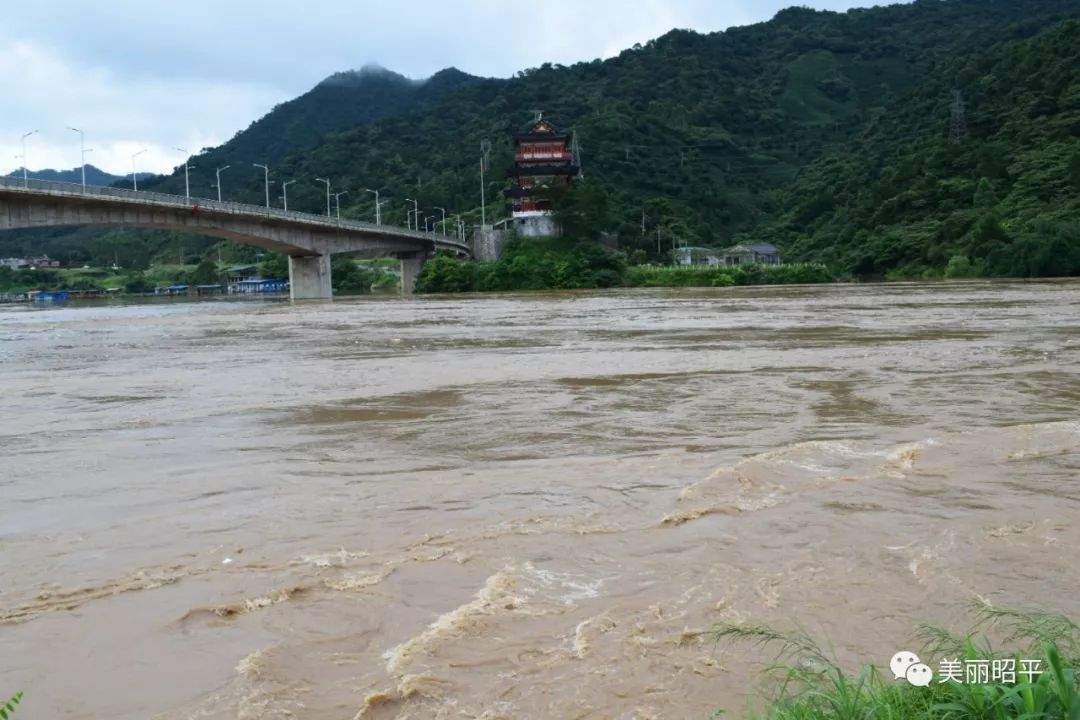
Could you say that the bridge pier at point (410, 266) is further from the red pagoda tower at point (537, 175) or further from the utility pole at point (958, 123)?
the utility pole at point (958, 123)

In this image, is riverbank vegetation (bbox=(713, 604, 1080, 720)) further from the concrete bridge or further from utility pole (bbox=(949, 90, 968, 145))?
utility pole (bbox=(949, 90, 968, 145))

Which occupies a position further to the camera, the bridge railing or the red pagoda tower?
the red pagoda tower

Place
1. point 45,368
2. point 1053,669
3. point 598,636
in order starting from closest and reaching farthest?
point 1053,669
point 598,636
point 45,368

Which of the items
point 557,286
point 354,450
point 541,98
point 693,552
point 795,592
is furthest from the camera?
point 541,98

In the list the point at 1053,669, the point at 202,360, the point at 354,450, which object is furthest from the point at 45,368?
the point at 1053,669

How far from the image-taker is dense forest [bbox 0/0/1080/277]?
79.2 metres

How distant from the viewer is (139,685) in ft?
13.0

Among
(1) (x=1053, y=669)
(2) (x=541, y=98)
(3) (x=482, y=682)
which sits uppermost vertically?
(2) (x=541, y=98)

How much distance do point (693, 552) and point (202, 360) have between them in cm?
1600

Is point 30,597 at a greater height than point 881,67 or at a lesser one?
lesser

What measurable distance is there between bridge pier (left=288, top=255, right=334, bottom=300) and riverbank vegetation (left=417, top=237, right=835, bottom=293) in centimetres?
974

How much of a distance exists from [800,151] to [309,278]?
4302 inches

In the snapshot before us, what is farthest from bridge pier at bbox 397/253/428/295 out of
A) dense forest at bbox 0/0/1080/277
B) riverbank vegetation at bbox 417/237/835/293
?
dense forest at bbox 0/0/1080/277

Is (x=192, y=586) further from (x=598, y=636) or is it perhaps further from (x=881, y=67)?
(x=881, y=67)
